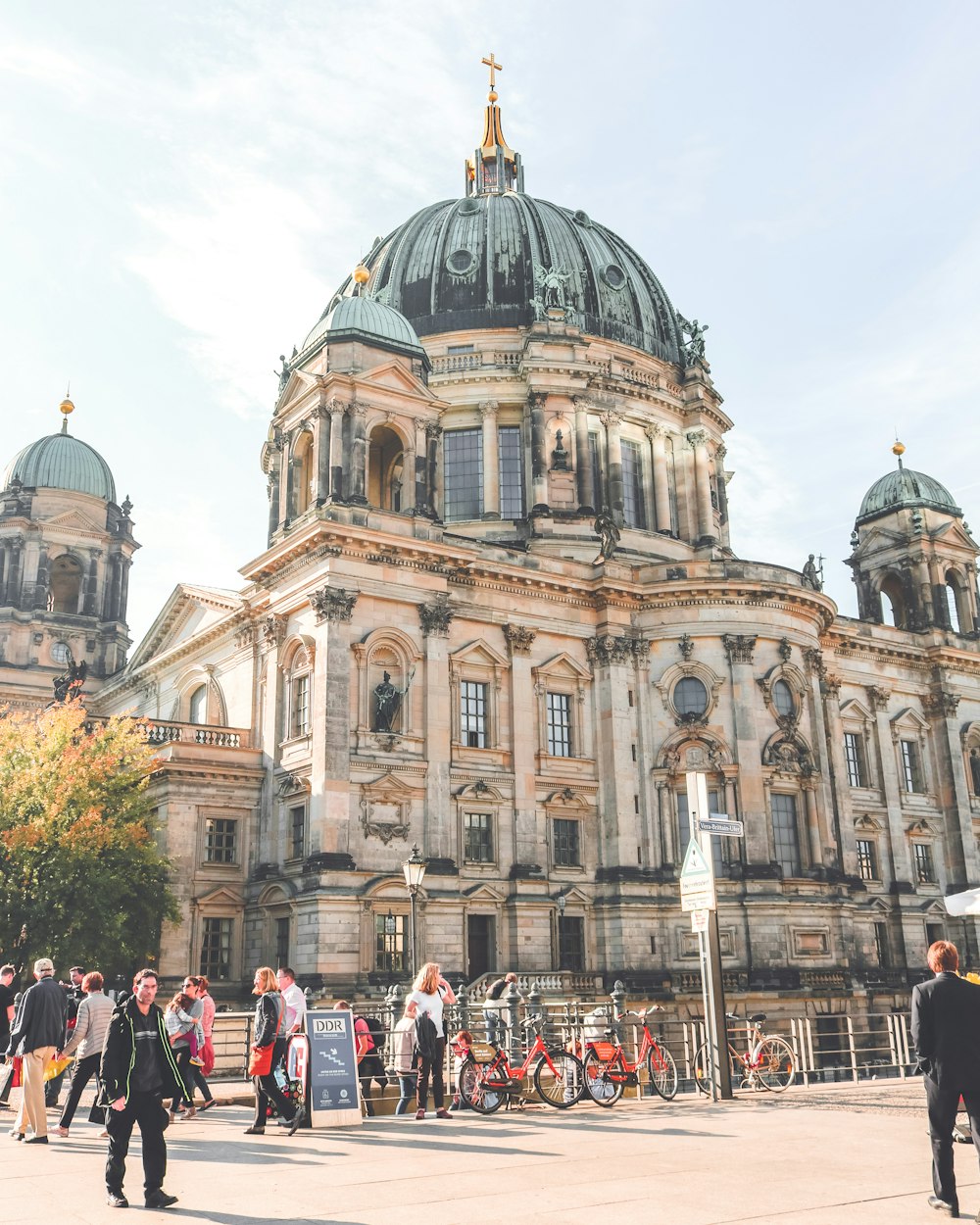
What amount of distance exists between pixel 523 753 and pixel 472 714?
2.12 m

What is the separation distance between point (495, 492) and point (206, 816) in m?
18.4

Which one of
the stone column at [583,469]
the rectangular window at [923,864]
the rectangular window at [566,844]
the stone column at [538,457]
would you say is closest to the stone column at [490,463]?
the stone column at [538,457]

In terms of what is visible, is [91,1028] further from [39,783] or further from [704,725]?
[704,725]

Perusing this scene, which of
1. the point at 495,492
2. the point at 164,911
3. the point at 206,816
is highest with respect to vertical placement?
the point at 495,492

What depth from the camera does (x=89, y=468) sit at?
Answer: 203 ft

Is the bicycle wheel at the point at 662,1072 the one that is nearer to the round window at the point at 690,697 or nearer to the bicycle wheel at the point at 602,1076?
the bicycle wheel at the point at 602,1076

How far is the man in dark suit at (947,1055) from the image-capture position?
1058 cm

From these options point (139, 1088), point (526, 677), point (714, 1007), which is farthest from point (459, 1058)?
point (526, 677)

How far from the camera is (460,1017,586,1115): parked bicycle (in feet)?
60.4

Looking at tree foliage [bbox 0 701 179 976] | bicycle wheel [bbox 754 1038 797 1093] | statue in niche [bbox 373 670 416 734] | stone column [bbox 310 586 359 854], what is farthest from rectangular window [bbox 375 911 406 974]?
bicycle wheel [bbox 754 1038 797 1093]

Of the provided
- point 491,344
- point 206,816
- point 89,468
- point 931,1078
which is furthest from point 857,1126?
point 89,468

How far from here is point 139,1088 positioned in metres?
11.6

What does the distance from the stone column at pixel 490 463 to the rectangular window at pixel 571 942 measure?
16.7 m

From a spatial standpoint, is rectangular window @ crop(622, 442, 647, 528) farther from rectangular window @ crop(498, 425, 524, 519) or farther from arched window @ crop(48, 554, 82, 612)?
arched window @ crop(48, 554, 82, 612)
